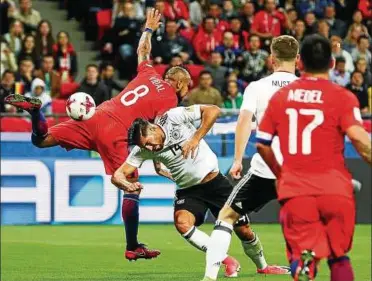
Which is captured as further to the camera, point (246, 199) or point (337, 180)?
point (246, 199)

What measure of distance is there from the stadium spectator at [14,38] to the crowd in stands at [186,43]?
0.02 metres

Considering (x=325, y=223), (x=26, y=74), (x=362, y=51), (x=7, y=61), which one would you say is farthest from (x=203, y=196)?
(x=362, y=51)

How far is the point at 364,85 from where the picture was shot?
2150 cm

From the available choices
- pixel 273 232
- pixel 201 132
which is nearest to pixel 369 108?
pixel 273 232

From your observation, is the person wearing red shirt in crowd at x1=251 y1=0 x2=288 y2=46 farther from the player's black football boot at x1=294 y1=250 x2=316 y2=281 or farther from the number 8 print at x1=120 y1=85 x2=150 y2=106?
the player's black football boot at x1=294 y1=250 x2=316 y2=281

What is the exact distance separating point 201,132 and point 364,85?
11.7 metres

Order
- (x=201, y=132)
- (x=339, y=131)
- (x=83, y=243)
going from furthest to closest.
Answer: (x=83, y=243)
(x=201, y=132)
(x=339, y=131)

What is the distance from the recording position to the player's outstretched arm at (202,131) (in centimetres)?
1022

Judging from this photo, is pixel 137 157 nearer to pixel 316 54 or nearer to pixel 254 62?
pixel 316 54

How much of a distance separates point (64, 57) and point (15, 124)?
135 inches

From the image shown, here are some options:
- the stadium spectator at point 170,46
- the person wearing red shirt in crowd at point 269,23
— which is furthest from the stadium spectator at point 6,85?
the person wearing red shirt in crowd at point 269,23

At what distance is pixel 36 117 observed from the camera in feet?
39.1

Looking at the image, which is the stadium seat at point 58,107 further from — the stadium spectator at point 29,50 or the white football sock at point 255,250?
the white football sock at point 255,250

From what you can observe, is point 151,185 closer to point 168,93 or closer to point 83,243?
point 83,243
